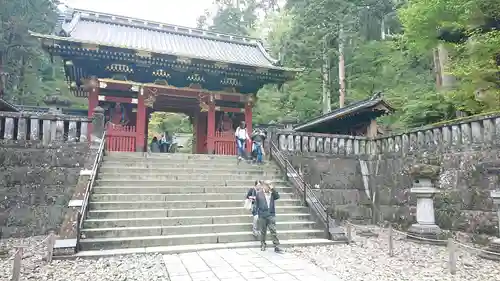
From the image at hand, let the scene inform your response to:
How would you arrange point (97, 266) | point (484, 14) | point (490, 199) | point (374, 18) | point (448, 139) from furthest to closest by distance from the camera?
point (374, 18), point (484, 14), point (448, 139), point (490, 199), point (97, 266)

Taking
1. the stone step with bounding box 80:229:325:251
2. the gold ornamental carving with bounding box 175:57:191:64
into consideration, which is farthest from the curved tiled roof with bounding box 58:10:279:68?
the stone step with bounding box 80:229:325:251

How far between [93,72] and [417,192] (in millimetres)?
10967

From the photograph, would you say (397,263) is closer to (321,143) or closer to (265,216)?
(265,216)

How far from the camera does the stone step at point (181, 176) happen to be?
855cm

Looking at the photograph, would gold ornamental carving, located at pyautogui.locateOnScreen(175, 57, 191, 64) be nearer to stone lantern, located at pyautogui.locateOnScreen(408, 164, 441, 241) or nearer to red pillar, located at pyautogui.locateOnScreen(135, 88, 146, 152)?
red pillar, located at pyautogui.locateOnScreen(135, 88, 146, 152)

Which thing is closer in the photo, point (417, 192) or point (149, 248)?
point (149, 248)

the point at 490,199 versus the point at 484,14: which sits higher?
the point at 484,14

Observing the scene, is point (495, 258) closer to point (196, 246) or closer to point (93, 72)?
point (196, 246)

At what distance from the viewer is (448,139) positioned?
8633 millimetres

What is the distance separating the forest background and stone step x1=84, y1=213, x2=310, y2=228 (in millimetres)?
6358

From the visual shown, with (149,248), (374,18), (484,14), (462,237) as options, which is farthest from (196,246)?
(374,18)

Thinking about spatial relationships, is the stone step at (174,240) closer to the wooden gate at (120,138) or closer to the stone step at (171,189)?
the stone step at (171,189)

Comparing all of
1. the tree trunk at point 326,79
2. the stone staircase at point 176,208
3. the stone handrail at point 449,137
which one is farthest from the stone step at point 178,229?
the tree trunk at point 326,79

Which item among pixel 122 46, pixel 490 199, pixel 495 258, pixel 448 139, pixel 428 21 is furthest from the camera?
pixel 428 21
